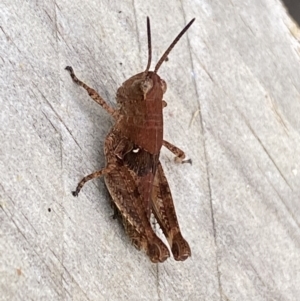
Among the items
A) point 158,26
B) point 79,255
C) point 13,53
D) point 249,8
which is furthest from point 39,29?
point 249,8

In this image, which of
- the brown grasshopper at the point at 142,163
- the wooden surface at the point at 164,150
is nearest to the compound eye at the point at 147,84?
the brown grasshopper at the point at 142,163

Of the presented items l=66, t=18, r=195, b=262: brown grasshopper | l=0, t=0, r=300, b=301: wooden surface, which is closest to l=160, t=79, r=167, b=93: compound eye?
l=66, t=18, r=195, b=262: brown grasshopper

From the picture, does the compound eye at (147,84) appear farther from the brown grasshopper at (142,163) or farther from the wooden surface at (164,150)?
the wooden surface at (164,150)

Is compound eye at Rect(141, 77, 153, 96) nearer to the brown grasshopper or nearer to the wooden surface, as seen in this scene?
the brown grasshopper

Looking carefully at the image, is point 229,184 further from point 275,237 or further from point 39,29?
point 39,29

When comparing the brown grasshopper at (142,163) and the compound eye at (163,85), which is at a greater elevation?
the compound eye at (163,85)

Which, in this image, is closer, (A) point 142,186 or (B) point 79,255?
(B) point 79,255

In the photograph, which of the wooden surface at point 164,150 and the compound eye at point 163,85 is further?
the compound eye at point 163,85
